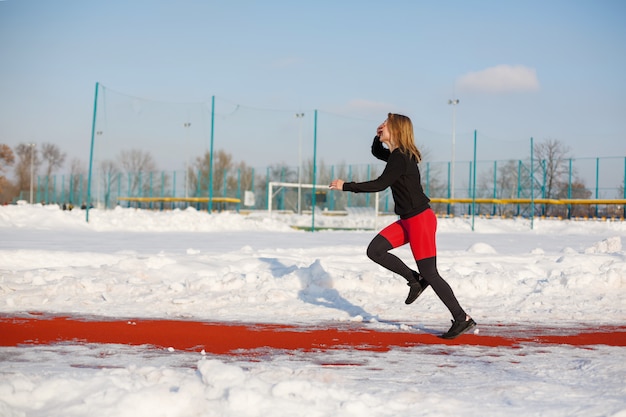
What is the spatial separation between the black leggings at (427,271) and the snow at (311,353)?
1.60ft

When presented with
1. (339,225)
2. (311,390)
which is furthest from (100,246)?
(339,225)

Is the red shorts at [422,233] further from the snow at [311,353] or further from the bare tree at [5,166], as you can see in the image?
the bare tree at [5,166]

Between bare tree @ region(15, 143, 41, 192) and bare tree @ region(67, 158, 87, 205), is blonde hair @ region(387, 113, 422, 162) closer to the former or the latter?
bare tree @ region(67, 158, 87, 205)

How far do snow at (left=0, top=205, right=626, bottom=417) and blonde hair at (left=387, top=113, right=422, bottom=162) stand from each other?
1373mm

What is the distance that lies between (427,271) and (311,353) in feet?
3.95

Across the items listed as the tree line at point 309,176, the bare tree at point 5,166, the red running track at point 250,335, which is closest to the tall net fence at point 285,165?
the tree line at point 309,176

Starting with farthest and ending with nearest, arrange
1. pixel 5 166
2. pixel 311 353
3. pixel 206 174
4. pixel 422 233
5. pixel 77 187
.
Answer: pixel 5 166 < pixel 77 187 < pixel 206 174 < pixel 422 233 < pixel 311 353

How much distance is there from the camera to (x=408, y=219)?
4.98m

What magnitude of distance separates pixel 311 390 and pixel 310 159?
24.9m

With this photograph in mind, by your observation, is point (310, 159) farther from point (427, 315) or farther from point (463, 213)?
point (427, 315)

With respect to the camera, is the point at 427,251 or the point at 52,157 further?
the point at 52,157

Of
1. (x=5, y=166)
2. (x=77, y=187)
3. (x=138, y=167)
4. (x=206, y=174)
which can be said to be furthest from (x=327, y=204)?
(x=5, y=166)

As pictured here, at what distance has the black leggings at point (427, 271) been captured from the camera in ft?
16.2

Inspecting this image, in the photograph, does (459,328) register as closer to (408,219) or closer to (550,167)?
(408,219)
